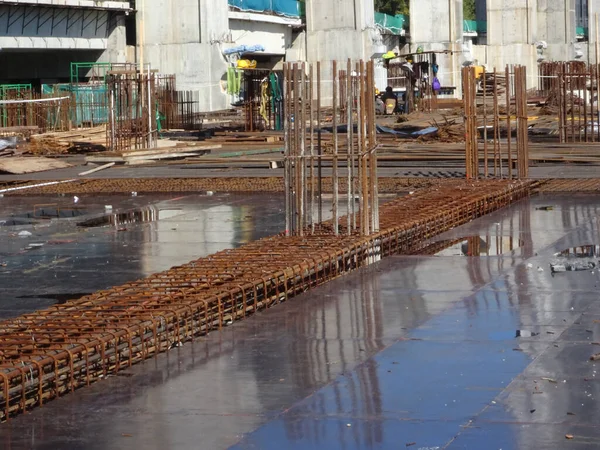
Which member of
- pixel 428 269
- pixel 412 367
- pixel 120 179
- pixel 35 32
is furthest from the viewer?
pixel 35 32

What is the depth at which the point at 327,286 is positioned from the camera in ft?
38.4

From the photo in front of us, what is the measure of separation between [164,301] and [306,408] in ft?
9.27

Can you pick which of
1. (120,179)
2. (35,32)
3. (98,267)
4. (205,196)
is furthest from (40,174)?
(35,32)

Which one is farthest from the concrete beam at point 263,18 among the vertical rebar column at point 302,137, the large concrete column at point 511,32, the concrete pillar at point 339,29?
the vertical rebar column at point 302,137

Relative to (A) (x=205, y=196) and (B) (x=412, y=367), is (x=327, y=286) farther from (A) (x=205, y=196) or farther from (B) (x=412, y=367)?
(A) (x=205, y=196)

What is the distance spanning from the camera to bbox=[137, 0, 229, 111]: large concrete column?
178 feet

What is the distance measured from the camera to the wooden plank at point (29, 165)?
90.8ft

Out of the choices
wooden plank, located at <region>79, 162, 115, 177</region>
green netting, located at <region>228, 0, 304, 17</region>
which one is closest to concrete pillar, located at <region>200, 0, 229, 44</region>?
green netting, located at <region>228, 0, 304, 17</region>

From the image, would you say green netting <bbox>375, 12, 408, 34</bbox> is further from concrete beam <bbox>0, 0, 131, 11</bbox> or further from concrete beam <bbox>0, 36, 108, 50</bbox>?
concrete beam <bbox>0, 0, 131, 11</bbox>

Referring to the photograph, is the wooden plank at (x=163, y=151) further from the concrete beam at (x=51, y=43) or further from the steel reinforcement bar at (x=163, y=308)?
the concrete beam at (x=51, y=43)

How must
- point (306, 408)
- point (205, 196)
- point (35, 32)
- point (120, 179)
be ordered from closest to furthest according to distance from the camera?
point (306, 408) < point (205, 196) < point (120, 179) < point (35, 32)

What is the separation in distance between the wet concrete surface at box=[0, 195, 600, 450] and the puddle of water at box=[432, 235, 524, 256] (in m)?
1.84

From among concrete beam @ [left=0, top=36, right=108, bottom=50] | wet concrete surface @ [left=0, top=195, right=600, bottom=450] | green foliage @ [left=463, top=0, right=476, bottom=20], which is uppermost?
green foliage @ [left=463, top=0, right=476, bottom=20]

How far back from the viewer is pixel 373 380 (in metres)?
8.04
